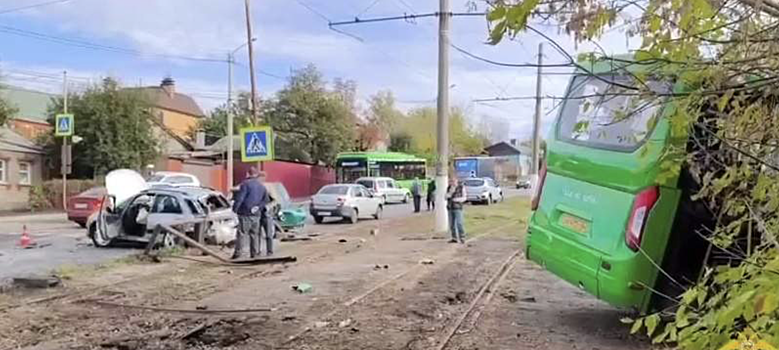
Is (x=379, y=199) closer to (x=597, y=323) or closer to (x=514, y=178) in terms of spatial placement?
(x=597, y=323)

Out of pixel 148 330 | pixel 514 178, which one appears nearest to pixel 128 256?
pixel 148 330

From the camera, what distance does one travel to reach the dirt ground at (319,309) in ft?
24.3

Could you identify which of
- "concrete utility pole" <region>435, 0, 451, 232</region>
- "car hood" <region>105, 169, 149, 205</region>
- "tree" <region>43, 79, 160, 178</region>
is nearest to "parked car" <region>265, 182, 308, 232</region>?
"concrete utility pole" <region>435, 0, 451, 232</region>

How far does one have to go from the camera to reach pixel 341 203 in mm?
28422

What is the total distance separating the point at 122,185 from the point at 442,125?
9.08 metres

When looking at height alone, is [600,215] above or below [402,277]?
above

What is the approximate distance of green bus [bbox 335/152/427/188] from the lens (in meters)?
44.0

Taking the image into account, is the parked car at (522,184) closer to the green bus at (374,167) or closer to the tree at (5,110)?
the green bus at (374,167)

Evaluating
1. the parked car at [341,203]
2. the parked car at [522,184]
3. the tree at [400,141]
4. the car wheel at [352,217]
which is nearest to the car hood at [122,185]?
the parked car at [341,203]

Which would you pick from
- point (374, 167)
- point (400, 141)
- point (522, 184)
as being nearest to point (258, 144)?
point (374, 167)

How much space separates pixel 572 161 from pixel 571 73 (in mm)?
4062

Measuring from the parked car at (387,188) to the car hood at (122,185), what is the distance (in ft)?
65.0

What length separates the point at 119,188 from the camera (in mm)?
17375

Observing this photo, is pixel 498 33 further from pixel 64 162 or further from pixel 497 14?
pixel 64 162
